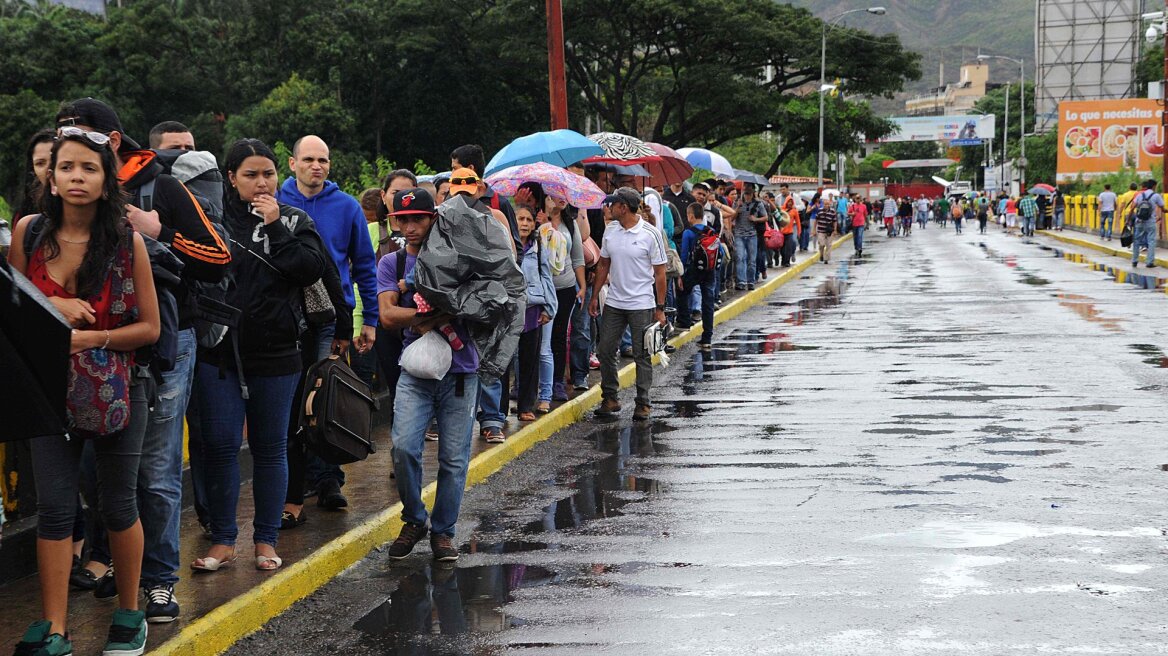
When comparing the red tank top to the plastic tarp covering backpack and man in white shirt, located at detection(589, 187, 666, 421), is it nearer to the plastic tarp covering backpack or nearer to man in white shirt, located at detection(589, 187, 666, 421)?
the plastic tarp covering backpack

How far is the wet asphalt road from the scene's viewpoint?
5418 millimetres

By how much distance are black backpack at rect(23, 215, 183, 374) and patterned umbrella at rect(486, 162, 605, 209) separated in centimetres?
536

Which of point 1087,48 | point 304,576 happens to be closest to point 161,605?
point 304,576

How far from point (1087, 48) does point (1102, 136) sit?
21769mm

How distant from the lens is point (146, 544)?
5.37m

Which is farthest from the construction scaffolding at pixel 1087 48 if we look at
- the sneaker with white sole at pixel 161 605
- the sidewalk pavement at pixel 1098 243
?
the sneaker with white sole at pixel 161 605

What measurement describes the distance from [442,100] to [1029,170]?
5408cm

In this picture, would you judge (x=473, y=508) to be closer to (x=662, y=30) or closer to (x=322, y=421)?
(x=322, y=421)

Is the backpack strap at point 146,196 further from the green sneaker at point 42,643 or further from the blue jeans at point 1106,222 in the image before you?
the blue jeans at point 1106,222

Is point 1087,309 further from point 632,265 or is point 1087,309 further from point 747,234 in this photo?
point 632,265

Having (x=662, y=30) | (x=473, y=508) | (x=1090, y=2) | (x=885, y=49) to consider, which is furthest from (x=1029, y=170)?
(x=473, y=508)

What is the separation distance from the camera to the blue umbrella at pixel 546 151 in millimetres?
12648

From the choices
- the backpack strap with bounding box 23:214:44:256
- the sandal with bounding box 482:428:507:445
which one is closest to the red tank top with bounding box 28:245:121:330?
the backpack strap with bounding box 23:214:44:256

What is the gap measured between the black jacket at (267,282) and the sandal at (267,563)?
0.85m
